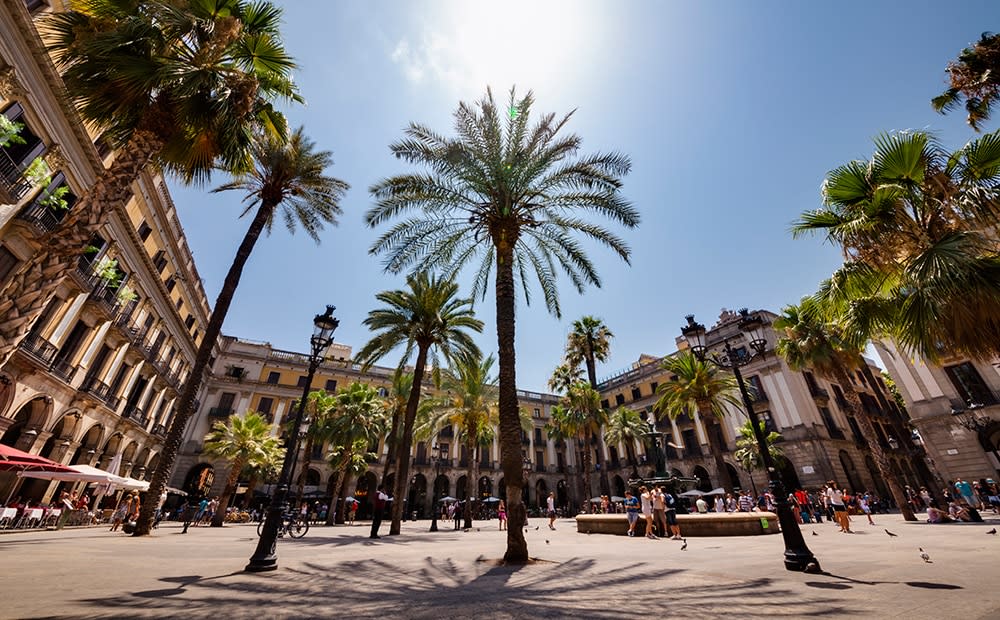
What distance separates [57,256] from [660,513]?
16082mm

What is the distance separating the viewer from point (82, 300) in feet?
64.0

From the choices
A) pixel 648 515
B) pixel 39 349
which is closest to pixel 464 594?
pixel 648 515

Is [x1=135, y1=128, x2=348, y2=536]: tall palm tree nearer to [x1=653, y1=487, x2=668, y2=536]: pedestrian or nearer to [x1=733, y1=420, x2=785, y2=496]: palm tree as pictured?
[x1=653, y1=487, x2=668, y2=536]: pedestrian

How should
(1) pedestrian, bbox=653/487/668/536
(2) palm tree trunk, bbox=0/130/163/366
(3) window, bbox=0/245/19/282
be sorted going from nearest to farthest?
(2) palm tree trunk, bbox=0/130/163/366, (1) pedestrian, bbox=653/487/668/536, (3) window, bbox=0/245/19/282

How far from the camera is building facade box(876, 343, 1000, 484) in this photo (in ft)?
75.4

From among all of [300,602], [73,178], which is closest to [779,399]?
[300,602]

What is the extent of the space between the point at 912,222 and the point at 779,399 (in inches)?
1184

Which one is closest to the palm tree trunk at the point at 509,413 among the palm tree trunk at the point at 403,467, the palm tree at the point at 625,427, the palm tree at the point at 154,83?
the palm tree at the point at 154,83

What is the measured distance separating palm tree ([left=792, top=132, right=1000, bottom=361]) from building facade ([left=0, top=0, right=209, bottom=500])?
17291mm

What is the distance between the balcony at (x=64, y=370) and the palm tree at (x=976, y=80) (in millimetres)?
32574

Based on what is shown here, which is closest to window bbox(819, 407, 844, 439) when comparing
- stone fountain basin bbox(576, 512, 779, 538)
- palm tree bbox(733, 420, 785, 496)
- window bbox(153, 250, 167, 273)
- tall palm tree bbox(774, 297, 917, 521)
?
palm tree bbox(733, 420, 785, 496)

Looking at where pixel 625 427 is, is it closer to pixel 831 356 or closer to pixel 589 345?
pixel 589 345

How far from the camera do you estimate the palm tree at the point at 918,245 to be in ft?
22.4

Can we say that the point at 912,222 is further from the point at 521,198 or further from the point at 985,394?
the point at 985,394
